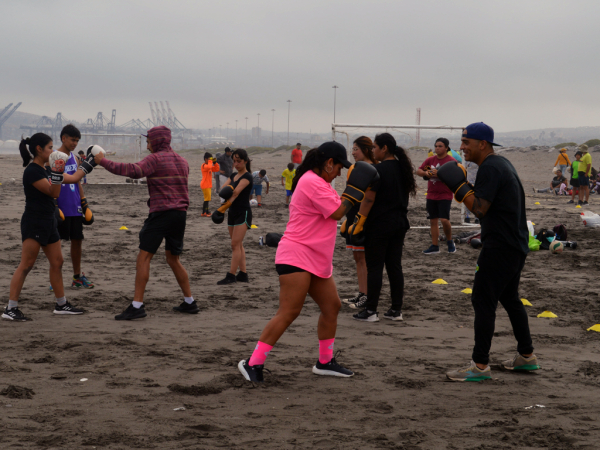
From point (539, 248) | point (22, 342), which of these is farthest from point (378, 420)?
point (539, 248)

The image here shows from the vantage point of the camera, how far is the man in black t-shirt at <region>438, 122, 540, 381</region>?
398 centimetres

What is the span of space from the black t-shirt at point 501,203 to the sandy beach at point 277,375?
42.2 inches

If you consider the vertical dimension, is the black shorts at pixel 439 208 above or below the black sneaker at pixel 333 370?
above

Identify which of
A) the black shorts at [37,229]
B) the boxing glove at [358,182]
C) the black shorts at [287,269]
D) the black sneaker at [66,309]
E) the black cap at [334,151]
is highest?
the black cap at [334,151]

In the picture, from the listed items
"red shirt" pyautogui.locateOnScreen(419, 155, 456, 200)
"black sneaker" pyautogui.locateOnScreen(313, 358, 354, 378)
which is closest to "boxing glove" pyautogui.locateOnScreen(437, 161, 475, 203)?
"black sneaker" pyautogui.locateOnScreen(313, 358, 354, 378)

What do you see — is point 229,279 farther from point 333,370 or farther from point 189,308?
point 333,370

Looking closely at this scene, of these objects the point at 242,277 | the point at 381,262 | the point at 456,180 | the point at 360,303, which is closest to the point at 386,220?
the point at 381,262

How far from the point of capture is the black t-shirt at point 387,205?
5781mm

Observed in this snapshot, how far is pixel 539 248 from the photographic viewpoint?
10484mm

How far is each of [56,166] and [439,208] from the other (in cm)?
633

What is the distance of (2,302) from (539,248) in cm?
883

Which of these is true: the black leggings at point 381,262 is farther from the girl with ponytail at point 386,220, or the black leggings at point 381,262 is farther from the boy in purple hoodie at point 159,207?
the boy in purple hoodie at point 159,207

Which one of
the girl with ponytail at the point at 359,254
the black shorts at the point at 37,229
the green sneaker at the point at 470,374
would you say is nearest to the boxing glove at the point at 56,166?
the black shorts at the point at 37,229

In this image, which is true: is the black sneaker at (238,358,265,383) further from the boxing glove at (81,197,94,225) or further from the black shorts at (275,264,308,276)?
the boxing glove at (81,197,94,225)
